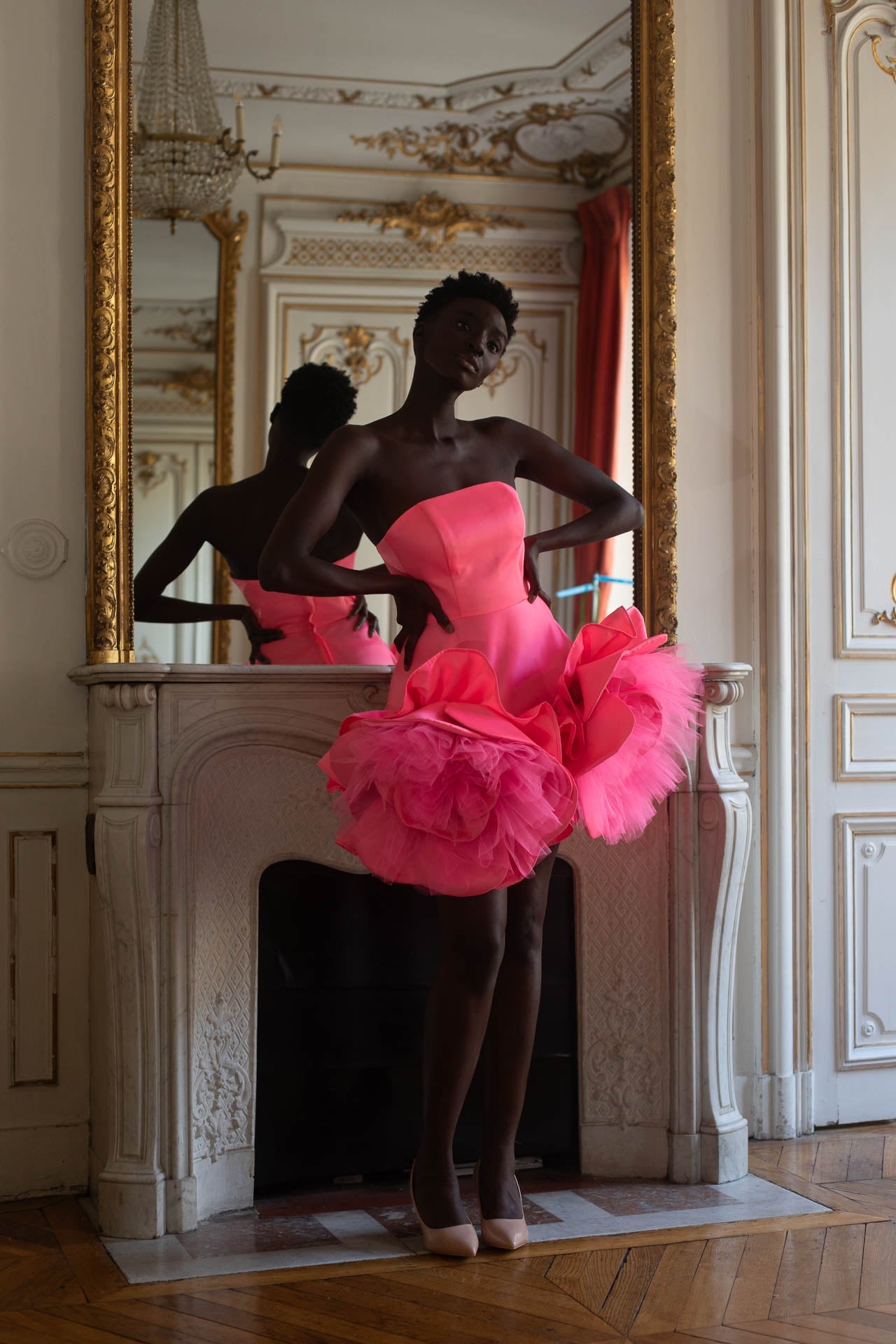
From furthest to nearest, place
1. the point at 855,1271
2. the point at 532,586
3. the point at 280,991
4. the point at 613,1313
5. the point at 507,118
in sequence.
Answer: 1. the point at 507,118
2. the point at 280,991
3. the point at 532,586
4. the point at 855,1271
5. the point at 613,1313

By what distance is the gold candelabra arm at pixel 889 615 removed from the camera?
338cm

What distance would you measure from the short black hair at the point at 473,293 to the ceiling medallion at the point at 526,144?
784mm

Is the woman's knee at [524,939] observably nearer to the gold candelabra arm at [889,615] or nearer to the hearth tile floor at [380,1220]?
the hearth tile floor at [380,1220]

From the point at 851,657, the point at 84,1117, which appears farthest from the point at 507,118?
the point at 84,1117

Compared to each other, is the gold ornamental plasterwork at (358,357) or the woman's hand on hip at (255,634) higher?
the gold ornamental plasterwork at (358,357)

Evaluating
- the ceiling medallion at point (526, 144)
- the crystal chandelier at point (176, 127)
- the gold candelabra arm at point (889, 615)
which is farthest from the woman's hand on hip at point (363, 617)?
the gold candelabra arm at point (889, 615)

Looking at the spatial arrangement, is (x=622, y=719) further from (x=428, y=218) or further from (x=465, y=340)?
(x=428, y=218)

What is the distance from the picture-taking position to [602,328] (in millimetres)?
3242

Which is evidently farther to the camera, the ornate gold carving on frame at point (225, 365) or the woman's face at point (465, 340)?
the ornate gold carving on frame at point (225, 365)

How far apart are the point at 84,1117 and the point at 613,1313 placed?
1255 millimetres

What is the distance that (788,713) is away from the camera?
3277 millimetres

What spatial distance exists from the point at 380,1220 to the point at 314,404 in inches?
67.7

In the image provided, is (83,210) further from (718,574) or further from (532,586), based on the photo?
(718,574)

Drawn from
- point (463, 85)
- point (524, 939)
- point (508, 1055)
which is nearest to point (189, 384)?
point (463, 85)
